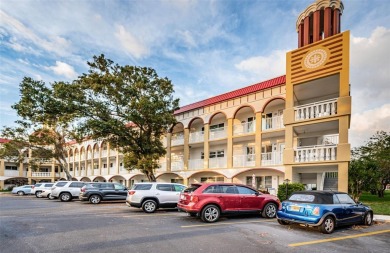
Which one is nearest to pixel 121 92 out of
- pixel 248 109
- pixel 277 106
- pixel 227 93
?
pixel 227 93

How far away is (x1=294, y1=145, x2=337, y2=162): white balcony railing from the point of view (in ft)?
52.1

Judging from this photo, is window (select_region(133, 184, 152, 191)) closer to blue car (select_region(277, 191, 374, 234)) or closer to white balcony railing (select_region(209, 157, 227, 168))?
blue car (select_region(277, 191, 374, 234))

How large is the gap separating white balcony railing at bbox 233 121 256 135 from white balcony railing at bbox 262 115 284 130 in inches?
43.3

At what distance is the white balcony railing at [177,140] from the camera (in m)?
28.2

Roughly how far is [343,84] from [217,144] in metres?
13.0

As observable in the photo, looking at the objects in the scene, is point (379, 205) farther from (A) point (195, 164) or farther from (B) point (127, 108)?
(B) point (127, 108)

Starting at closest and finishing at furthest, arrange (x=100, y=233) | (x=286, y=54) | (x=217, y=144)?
(x=100, y=233) < (x=286, y=54) < (x=217, y=144)

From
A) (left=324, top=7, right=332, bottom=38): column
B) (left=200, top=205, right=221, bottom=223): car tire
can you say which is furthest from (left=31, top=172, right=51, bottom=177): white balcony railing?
(left=324, top=7, right=332, bottom=38): column

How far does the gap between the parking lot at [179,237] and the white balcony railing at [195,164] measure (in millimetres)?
14962

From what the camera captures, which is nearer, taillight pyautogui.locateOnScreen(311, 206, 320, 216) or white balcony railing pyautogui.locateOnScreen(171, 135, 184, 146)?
taillight pyautogui.locateOnScreen(311, 206, 320, 216)

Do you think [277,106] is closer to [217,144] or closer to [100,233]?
[217,144]

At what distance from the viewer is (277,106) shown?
72.2 ft

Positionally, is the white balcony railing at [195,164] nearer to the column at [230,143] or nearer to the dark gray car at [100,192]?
the column at [230,143]

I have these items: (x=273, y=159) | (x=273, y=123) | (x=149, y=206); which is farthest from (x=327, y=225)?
(x=273, y=123)
